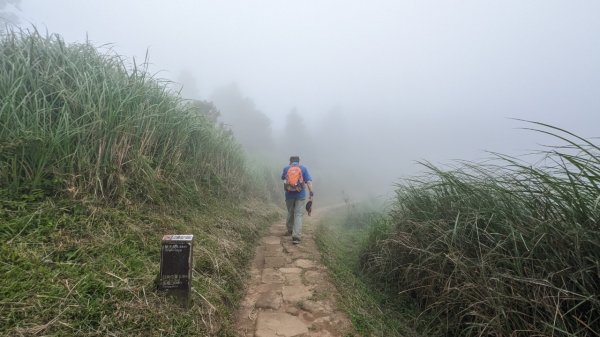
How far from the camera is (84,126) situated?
313 centimetres

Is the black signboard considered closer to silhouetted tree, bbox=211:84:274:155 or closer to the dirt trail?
the dirt trail

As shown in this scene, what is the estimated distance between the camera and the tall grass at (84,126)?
280 centimetres

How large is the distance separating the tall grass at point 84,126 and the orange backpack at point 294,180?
1.65m

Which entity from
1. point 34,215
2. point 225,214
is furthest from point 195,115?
point 34,215

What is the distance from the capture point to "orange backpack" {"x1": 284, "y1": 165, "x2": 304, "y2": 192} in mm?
5582

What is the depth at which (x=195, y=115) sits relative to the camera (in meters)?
5.86

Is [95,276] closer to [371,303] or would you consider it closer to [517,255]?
[371,303]

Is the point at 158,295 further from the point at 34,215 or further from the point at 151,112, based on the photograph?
the point at 151,112

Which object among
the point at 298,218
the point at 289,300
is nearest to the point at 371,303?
the point at 289,300

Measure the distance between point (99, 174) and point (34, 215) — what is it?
733 millimetres

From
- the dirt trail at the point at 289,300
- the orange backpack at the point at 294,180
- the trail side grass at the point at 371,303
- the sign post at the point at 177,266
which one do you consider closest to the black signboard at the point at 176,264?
the sign post at the point at 177,266

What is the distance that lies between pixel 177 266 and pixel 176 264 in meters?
0.02

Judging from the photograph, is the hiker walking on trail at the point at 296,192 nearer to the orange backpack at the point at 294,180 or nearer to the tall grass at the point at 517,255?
the orange backpack at the point at 294,180

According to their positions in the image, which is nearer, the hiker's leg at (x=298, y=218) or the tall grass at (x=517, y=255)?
the tall grass at (x=517, y=255)
